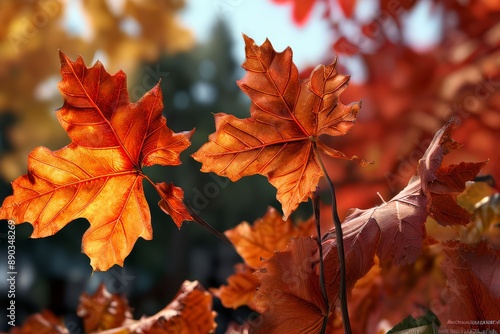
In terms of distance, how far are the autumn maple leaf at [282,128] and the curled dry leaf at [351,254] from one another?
20mm

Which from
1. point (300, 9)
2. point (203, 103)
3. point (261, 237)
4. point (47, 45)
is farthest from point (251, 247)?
point (203, 103)

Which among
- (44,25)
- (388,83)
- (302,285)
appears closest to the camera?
(302,285)

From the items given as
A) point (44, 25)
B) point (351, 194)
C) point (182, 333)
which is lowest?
point (351, 194)

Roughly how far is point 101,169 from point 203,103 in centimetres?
247

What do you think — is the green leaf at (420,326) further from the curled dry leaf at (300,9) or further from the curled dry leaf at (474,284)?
the curled dry leaf at (300,9)

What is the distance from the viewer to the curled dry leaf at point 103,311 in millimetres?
380

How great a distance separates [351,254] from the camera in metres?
0.18

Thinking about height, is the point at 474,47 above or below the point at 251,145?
below

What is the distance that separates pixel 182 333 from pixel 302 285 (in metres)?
0.11

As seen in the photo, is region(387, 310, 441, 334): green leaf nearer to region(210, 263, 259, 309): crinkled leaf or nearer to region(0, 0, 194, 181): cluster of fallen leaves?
region(210, 263, 259, 309): crinkled leaf

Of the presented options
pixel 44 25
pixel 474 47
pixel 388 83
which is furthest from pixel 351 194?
pixel 44 25

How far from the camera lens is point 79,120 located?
0.21 m

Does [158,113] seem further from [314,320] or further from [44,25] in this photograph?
[44,25]

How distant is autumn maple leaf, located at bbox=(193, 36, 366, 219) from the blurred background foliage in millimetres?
33
